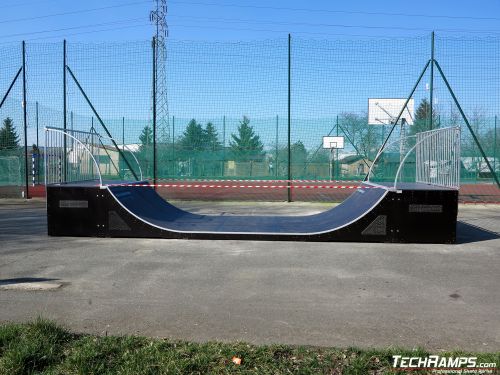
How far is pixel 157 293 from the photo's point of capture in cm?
496

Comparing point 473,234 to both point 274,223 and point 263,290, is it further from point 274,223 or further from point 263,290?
point 263,290

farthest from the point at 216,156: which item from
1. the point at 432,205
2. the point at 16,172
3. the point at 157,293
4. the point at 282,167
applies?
the point at 157,293

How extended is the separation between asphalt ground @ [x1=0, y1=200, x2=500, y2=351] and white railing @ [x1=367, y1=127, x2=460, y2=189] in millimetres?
1339

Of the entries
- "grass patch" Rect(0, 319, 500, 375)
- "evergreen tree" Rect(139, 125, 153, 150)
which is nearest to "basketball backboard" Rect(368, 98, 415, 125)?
"evergreen tree" Rect(139, 125, 153, 150)

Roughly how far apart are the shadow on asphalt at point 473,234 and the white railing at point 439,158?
1.11 metres

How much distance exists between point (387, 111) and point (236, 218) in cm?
1058

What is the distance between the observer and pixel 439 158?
30.6ft

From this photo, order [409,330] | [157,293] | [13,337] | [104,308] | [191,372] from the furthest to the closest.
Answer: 1. [157,293]
2. [104,308]
3. [409,330]
4. [13,337]
5. [191,372]

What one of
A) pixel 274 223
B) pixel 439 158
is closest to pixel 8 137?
pixel 274 223

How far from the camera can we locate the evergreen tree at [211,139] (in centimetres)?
1861

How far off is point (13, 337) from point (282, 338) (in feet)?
7.08

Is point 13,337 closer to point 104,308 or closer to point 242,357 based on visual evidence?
point 104,308

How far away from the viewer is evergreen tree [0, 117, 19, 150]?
676 inches

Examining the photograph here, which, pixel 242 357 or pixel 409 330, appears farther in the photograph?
pixel 409 330
